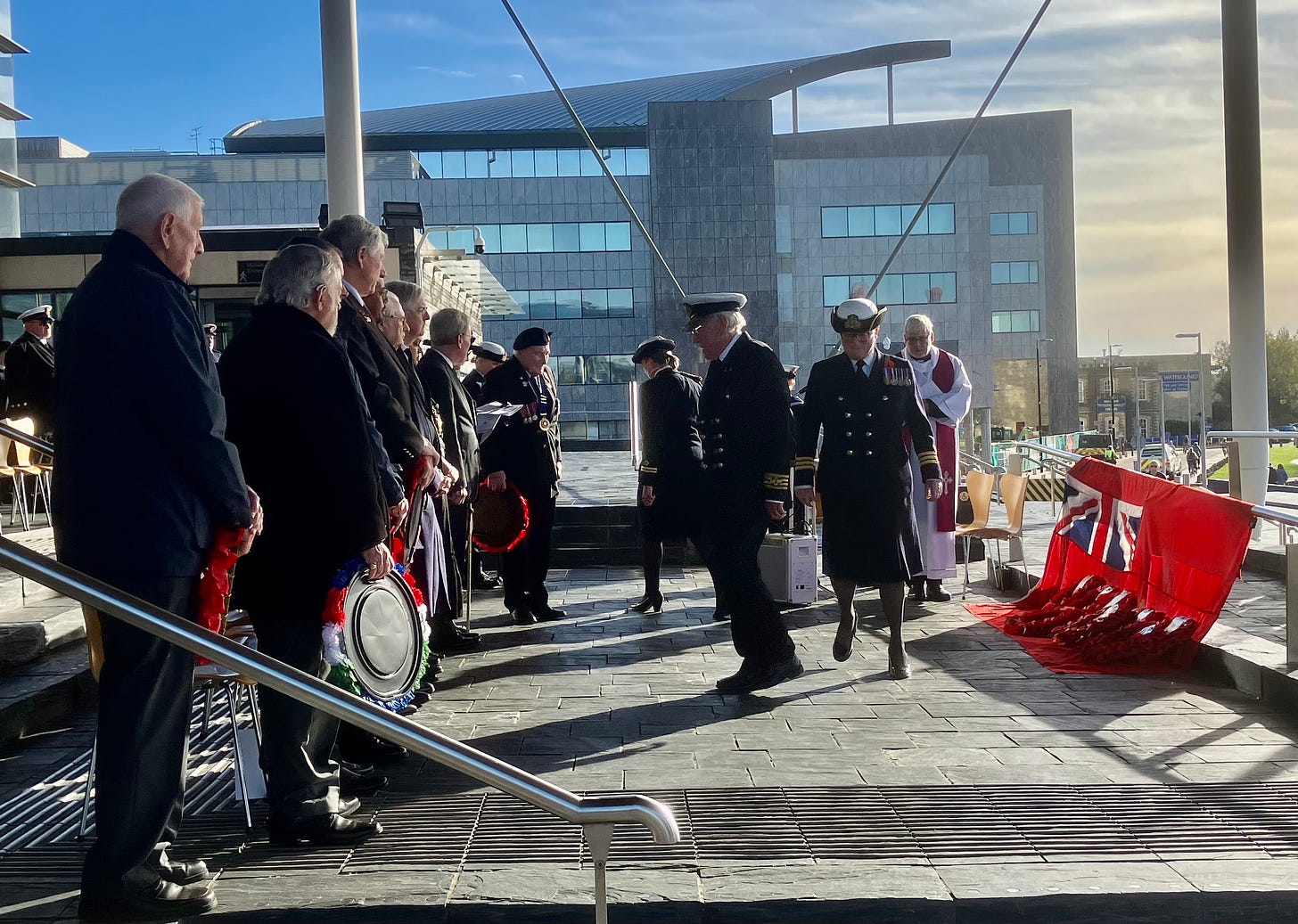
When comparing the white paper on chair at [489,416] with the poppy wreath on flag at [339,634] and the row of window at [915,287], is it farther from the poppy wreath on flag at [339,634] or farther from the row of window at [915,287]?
the row of window at [915,287]

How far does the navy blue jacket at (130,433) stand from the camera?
12.4 feet

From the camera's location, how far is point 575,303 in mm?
59062

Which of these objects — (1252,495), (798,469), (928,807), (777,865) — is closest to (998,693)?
(798,469)

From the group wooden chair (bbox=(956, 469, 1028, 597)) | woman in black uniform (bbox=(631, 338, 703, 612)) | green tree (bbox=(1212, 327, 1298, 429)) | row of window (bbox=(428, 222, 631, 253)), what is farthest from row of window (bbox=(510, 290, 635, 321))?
woman in black uniform (bbox=(631, 338, 703, 612))

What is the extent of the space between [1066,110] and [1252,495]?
64759 millimetres

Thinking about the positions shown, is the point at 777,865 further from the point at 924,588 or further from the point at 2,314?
the point at 2,314

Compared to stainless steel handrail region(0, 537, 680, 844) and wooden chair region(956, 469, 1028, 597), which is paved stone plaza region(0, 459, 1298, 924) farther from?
wooden chair region(956, 469, 1028, 597)

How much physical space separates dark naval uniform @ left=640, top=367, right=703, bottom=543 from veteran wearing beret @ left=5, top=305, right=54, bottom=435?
259 inches

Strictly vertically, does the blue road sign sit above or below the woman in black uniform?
above

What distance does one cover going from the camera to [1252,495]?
37.9ft

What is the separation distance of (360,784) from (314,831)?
2.50 ft

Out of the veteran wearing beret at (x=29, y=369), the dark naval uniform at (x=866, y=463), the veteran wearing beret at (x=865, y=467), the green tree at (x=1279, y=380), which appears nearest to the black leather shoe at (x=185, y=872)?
the veteran wearing beret at (x=865, y=467)

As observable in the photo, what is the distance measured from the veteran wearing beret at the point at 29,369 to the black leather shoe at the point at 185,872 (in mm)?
9912

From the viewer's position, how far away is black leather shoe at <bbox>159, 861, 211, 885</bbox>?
12.5 feet
